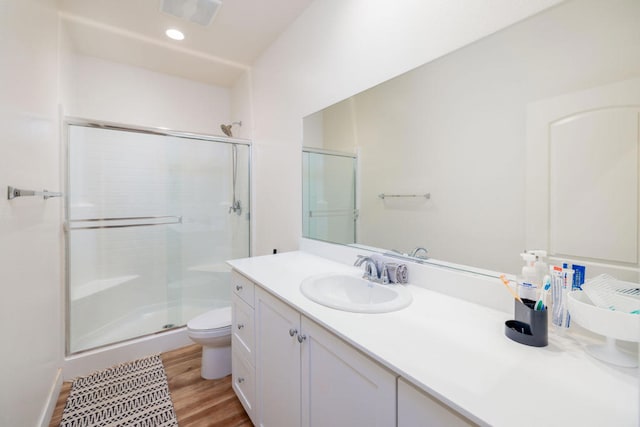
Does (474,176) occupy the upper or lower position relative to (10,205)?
upper

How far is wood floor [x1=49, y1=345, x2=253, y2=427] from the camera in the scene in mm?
1513

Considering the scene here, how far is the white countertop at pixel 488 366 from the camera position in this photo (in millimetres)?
512

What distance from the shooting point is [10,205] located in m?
1.07

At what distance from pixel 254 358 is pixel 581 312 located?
1285 millimetres

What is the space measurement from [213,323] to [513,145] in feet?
6.33

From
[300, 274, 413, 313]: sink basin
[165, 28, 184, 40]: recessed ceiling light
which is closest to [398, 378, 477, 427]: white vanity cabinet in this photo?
[300, 274, 413, 313]: sink basin

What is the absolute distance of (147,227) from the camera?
2.42 m

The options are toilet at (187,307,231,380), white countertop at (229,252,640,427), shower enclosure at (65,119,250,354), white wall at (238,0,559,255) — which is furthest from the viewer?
shower enclosure at (65,119,250,354)

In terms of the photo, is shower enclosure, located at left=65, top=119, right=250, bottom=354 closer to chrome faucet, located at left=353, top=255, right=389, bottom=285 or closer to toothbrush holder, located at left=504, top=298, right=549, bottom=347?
chrome faucet, located at left=353, top=255, right=389, bottom=285

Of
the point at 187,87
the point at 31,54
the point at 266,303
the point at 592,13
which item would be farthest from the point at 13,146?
the point at 187,87

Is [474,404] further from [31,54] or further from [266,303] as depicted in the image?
[31,54]

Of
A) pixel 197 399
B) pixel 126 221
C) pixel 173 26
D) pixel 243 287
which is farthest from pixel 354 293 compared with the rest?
pixel 173 26

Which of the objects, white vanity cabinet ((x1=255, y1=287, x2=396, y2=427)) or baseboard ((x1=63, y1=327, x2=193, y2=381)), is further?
baseboard ((x1=63, y1=327, x2=193, y2=381))

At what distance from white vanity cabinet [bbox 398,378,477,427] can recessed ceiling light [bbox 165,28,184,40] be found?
2691mm
